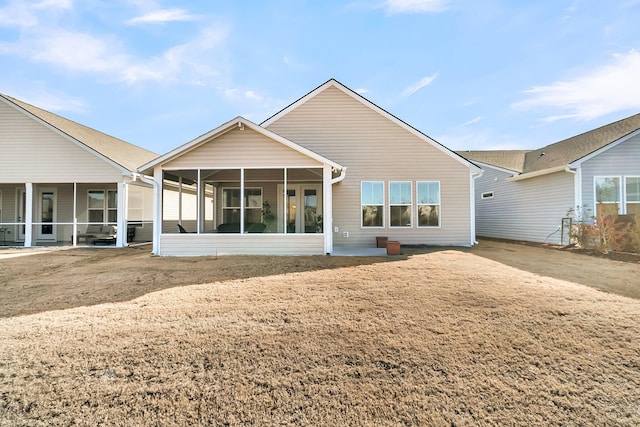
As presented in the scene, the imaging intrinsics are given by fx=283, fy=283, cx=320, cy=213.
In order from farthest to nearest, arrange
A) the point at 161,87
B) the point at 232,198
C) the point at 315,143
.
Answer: the point at 161,87 < the point at 232,198 < the point at 315,143

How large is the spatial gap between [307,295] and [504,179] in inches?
609

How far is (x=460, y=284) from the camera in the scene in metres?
5.50

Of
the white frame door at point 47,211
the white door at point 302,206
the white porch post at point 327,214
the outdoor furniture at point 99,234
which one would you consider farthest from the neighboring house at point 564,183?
the white frame door at point 47,211

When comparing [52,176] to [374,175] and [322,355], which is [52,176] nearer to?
[374,175]

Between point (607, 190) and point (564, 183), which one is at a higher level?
point (564, 183)

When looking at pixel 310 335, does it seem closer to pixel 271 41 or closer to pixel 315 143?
pixel 315 143

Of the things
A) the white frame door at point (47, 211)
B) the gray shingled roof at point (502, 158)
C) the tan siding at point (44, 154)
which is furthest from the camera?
the gray shingled roof at point (502, 158)

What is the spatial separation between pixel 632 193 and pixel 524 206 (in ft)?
12.5

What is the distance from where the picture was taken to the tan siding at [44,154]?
11.8 m

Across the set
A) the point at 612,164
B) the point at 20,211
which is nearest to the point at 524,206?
the point at 612,164

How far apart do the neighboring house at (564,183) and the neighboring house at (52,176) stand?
17.9 m

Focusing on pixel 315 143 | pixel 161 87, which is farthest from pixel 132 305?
pixel 161 87

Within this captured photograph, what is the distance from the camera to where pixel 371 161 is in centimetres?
1155

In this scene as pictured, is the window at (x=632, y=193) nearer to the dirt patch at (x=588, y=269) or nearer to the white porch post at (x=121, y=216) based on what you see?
the dirt patch at (x=588, y=269)
